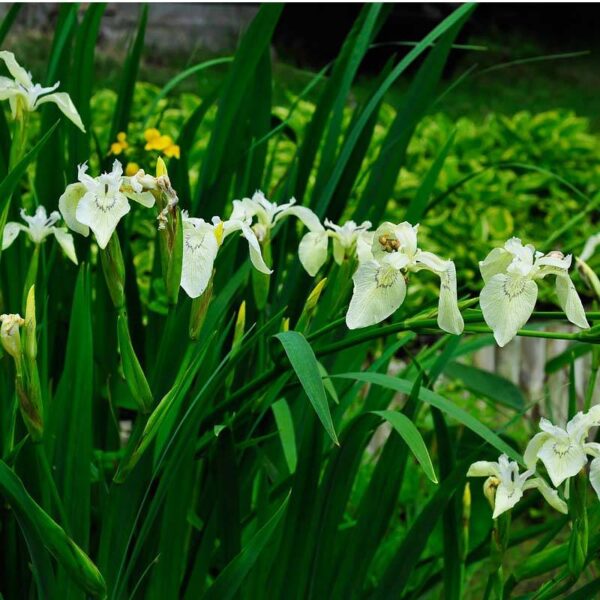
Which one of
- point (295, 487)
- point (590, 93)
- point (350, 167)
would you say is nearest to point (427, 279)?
point (350, 167)

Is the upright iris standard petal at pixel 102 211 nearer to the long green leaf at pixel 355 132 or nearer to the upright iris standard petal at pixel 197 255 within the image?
the upright iris standard petal at pixel 197 255

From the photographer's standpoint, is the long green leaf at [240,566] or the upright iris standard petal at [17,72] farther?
the upright iris standard petal at [17,72]

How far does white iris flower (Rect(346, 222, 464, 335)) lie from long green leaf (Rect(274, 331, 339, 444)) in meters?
0.06

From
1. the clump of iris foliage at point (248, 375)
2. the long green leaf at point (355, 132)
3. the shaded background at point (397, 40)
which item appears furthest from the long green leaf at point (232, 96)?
the shaded background at point (397, 40)

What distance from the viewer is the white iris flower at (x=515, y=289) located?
86cm

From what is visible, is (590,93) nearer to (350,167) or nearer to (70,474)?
(350,167)

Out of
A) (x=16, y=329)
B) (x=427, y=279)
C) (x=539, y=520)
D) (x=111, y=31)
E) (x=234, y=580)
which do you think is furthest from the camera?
(x=111, y=31)

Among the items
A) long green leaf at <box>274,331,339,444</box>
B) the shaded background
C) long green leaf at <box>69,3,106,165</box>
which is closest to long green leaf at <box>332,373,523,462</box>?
long green leaf at <box>274,331,339,444</box>

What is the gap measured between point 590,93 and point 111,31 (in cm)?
259

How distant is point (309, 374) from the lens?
35.4 inches

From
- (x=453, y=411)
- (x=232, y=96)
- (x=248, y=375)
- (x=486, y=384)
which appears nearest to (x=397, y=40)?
(x=486, y=384)

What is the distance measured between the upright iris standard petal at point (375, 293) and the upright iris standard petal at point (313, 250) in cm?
25

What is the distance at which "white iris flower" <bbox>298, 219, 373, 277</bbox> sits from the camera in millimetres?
1145

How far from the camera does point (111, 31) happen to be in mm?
5648
